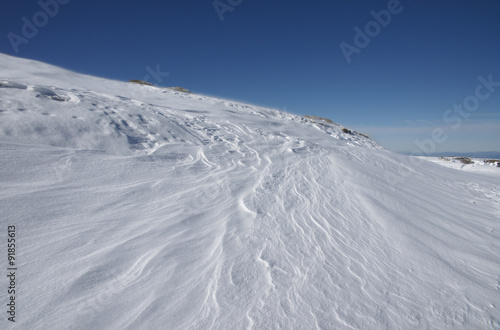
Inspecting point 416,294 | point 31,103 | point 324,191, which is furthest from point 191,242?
point 31,103

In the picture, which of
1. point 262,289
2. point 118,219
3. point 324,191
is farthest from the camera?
point 324,191

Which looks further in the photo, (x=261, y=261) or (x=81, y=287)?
(x=261, y=261)

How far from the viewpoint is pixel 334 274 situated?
7.53ft

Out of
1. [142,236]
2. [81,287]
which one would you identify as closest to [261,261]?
[142,236]

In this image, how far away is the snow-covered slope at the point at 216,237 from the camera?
6.10 feet

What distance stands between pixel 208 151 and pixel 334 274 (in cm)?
369

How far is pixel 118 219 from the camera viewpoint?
8.96 ft

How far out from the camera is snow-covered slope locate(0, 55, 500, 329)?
1.86 meters

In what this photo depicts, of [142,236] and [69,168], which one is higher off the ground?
[69,168]

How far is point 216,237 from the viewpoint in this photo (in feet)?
8.81

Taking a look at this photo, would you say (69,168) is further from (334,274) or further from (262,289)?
(334,274)

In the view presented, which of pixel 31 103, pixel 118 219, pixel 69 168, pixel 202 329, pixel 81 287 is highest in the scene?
pixel 31 103

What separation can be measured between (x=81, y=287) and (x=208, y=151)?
3.61 meters

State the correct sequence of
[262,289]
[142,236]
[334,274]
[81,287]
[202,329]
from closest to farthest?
[202,329], [81,287], [262,289], [334,274], [142,236]
